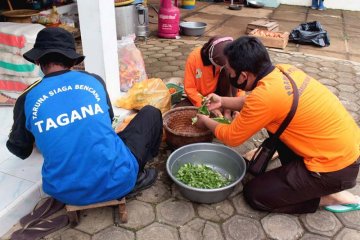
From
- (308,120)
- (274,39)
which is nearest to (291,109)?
(308,120)

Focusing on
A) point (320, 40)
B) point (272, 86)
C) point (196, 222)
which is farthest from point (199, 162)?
point (320, 40)

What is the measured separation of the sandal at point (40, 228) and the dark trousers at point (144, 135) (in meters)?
0.71

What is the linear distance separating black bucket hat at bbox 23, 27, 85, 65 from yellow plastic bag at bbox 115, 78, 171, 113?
1563 millimetres

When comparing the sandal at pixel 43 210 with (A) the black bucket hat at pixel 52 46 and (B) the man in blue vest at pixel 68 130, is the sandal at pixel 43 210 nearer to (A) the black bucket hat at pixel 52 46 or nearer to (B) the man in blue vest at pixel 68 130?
(B) the man in blue vest at pixel 68 130

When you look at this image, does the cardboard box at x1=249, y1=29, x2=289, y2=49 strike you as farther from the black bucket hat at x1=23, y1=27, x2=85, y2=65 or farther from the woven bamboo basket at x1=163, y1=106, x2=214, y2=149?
the black bucket hat at x1=23, y1=27, x2=85, y2=65

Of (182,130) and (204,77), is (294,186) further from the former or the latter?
(204,77)

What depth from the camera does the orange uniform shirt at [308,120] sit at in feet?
7.43

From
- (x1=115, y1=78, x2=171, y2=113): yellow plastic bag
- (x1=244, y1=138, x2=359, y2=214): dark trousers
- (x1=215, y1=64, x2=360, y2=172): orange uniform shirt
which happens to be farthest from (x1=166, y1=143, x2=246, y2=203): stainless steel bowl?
(x1=115, y1=78, x2=171, y2=113): yellow plastic bag

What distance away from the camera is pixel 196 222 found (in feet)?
8.30

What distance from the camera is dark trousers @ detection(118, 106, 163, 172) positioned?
2590mm

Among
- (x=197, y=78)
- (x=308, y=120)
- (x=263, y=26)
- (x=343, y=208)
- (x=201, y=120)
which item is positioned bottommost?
(x=343, y=208)

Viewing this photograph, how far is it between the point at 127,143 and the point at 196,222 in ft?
2.66

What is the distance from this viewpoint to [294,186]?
2.47m

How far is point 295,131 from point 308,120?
13cm
